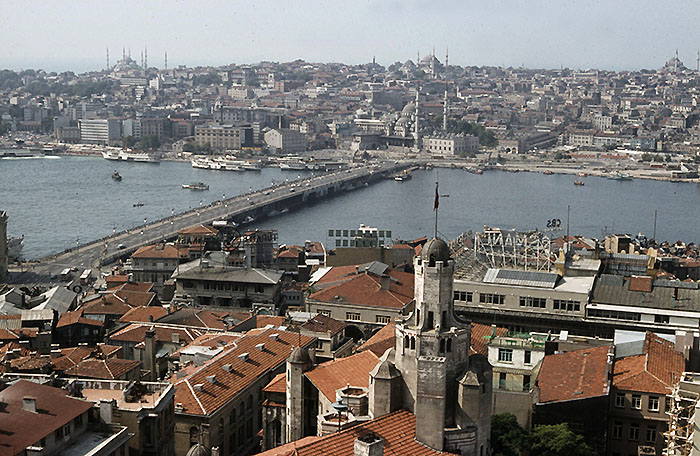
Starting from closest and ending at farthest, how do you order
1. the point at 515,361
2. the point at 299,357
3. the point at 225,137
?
the point at 299,357 < the point at 515,361 < the point at 225,137

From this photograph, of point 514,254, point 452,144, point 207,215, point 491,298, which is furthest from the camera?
point 452,144

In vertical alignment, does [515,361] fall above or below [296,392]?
below

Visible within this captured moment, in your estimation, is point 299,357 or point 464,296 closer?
point 299,357

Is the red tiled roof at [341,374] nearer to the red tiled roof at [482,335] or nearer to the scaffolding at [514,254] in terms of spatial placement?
the red tiled roof at [482,335]

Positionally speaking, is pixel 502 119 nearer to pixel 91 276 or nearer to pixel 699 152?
pixel 699 152

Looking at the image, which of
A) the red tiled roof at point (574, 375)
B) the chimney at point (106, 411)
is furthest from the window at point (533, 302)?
the chimney at point (106, 411)

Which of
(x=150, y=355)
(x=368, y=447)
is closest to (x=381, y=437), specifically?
(x=368, y=447)

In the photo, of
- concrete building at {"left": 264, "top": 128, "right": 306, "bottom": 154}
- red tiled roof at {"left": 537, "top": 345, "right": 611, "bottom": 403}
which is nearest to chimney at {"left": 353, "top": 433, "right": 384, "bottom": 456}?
red tiled roof at {"left": 537, "top": 345, "right": 611, "bottom": 403}

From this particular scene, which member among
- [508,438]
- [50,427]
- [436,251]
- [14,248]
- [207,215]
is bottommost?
[207,215]

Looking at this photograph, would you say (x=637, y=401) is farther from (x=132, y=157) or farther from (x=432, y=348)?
Answer: (x=132, y=157)
